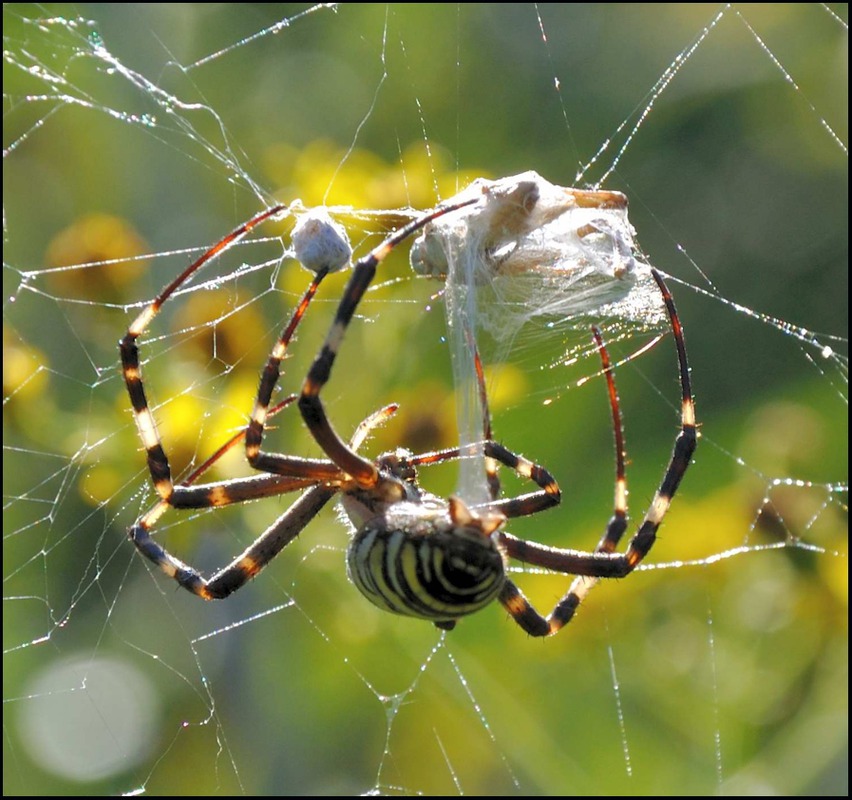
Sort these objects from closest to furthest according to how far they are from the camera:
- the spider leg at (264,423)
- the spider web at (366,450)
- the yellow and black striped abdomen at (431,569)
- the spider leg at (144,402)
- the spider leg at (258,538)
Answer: the yellow and black striped abdomen at (431,569) → the spider leg at (264,423) → the spider leg at (144,402) → the spider leg at (258,538) → the spider web at (366,450)

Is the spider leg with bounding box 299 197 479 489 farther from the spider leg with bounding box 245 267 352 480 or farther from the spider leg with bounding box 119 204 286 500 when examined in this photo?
the spider leg with bounding box 119 204 286 500

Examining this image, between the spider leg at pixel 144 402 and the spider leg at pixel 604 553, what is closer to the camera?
the spider leg at pixel 144 402

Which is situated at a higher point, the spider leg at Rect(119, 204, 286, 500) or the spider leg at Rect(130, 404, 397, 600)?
the spider leg at Rect(119, 204, 286, 500)

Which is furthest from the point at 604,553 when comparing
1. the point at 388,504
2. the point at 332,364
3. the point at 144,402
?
the point at 144,402

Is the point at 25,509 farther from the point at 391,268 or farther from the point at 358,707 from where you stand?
the point at 391,268

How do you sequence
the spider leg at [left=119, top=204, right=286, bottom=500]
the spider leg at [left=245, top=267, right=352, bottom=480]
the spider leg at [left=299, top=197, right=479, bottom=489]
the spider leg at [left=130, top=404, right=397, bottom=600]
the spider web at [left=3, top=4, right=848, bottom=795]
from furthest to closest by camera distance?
the spider web at [left=3, top=4, right=848, bottom=795], the spider leg at [left=130, top=404, right=397, bottom=600], the spider leg at [left=119, top=204, right=286, bottom=500], the spider leg at [left=245, top=267, right=352, bottom=480], the spider leg at [left=299, top=197, right=479, bottom=489]

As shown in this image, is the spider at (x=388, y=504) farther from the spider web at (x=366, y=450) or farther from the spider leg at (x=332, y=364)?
the spider web at (x=366, y=450)

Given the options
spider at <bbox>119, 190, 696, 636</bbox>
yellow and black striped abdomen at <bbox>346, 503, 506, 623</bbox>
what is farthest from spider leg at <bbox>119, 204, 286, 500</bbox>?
yellow and black striped abdomen at <bbox>346, 503, 506, 623</bbox>

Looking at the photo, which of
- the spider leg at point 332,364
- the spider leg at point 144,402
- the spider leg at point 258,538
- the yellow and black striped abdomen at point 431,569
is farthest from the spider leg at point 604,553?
the spider leg at point 144,402
